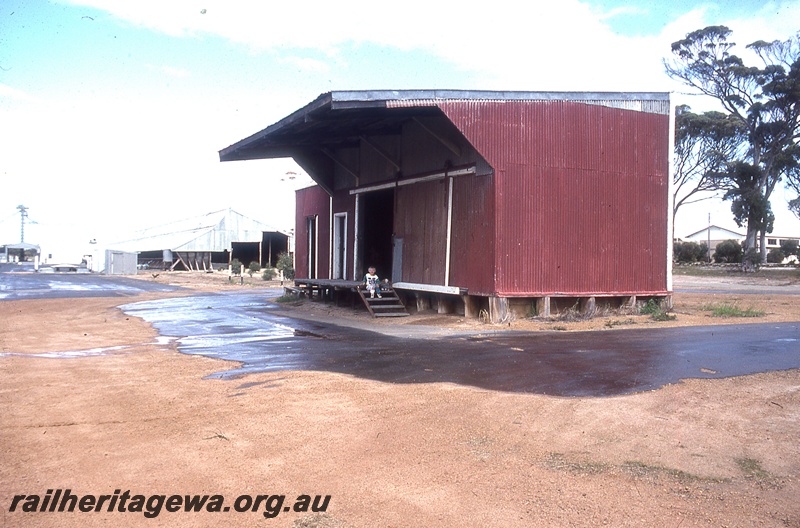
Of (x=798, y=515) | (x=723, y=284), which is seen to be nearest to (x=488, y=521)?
(x=798, y=515)

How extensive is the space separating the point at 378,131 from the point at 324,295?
7.09 meters

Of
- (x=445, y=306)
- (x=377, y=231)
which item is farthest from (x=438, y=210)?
(x=377, y=231)

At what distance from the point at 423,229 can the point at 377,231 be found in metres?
5.29

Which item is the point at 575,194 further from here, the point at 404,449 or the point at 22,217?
the point at 22,217

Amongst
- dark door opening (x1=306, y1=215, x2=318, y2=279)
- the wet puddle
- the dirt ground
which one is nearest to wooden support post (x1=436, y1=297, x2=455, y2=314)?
the wet puddle

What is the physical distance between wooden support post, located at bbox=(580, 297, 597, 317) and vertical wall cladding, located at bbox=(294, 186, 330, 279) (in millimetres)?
12230

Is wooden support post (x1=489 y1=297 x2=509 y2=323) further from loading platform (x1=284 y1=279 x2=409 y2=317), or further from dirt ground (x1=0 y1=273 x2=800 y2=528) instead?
dirt ground (x1=0 y1=273 x2=800 y2=528)

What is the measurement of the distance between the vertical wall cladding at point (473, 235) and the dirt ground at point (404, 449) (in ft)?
26.1

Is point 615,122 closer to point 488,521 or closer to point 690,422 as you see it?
point 690,422

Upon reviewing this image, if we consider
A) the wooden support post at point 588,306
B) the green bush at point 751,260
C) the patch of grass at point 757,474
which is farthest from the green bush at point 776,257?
the patch of grass at point 757,474

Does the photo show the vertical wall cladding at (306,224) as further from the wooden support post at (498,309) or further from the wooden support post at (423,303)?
the wooden support post at (498,309)

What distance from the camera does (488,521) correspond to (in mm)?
4176

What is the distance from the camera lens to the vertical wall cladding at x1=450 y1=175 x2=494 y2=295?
15836mm

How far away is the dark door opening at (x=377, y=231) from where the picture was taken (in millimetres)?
23594
